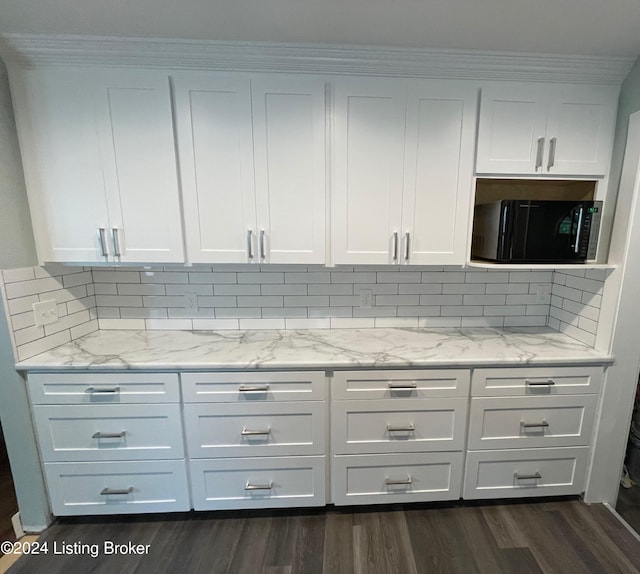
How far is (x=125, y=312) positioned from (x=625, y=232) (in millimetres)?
2897

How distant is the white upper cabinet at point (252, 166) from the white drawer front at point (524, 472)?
1460 mm

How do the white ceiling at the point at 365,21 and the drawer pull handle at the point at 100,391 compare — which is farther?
the drawer pull handle at the point at 100,391

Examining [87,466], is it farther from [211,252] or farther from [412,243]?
[412,243]

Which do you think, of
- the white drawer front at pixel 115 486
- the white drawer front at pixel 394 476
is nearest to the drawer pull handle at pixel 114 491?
the white drawer front at pixel 115 486

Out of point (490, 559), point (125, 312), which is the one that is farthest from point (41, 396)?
point (490, 559)

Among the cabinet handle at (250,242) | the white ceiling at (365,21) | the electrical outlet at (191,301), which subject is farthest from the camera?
the electrical outlet at (191,301)

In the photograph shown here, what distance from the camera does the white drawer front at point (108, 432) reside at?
4.83 ft

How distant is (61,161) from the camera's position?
145 cm

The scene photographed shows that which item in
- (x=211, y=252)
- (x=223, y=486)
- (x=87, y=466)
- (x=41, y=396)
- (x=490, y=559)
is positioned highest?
(x=211, y=252)

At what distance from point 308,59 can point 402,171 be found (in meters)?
0.70

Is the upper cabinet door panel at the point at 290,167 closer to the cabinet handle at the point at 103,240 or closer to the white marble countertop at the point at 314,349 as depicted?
the white marble countertop at the point at 314,349

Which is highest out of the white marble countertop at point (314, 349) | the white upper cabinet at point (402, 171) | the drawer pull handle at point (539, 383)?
the white upper cabinet at point (402, 171)

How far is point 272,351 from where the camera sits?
1589 mm

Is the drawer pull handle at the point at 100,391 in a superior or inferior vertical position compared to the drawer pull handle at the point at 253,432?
superior
